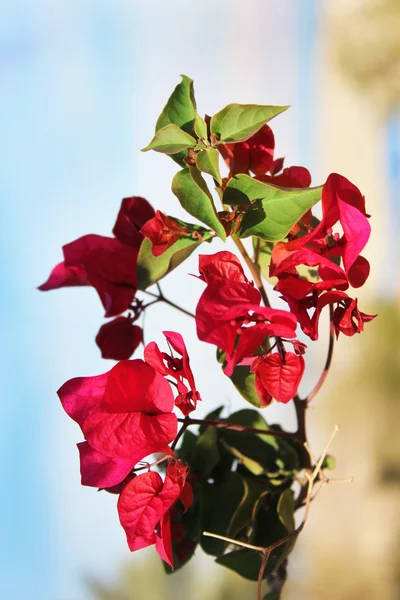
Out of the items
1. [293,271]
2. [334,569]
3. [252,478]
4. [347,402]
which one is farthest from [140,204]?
[334,569]

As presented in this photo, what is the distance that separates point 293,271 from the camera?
496 millimetres

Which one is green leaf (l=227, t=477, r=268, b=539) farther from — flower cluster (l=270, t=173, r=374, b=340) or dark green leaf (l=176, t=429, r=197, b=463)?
flower cluster (l=270, t=173, r=374, b=340)

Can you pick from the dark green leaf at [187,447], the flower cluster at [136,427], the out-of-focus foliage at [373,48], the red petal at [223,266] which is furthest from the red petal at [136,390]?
the out-of-focus foliage at [373,48]

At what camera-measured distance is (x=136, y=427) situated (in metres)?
0.49

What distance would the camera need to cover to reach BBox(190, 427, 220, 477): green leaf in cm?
66

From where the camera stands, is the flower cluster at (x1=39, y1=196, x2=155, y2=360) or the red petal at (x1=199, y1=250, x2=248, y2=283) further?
the flower cluster at (x1=39, y1=196, x2=155, y2=360)

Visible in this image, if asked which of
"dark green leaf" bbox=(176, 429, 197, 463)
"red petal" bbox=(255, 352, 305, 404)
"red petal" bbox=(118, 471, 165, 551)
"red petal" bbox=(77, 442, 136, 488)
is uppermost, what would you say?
"red petal" bbox=(255, 352, 305, 404)

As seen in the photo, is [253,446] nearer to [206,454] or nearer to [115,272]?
[206,454]

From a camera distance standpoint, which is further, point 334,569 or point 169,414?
point 334,569

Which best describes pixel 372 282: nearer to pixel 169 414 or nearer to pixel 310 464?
pixel 310 464

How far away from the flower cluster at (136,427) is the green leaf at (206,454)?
0.46 feet

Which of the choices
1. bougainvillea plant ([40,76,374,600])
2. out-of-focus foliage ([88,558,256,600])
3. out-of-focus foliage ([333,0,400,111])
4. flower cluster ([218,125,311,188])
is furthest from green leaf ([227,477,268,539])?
out-of-focus foliage ([333,0,400,111])

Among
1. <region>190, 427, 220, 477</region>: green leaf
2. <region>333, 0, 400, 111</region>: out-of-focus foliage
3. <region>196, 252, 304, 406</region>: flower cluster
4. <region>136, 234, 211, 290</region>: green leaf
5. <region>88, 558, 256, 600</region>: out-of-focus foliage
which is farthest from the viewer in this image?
<region>333, 0, 400, 111</region>: out-of-focus foliage

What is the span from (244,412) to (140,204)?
29cm
